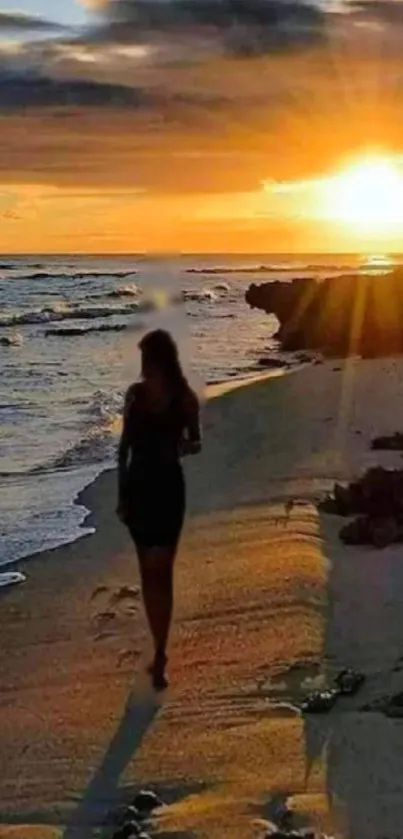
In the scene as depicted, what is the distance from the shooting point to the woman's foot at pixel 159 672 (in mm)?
7152

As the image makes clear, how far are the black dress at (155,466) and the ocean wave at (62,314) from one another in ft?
133

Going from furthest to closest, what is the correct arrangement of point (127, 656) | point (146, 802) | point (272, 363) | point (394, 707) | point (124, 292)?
point (124, 292), point (272, 363), point (127, 656), point (394, 707), point (146, 802)

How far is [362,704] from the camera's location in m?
6.60

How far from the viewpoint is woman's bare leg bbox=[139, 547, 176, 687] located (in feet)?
24.1

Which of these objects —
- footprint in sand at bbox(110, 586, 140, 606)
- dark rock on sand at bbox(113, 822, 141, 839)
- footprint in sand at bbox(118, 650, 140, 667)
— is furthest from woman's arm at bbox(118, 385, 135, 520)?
dark rock on sand at bbox(113, 822, 141, 839)

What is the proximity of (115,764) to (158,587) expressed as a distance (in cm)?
148

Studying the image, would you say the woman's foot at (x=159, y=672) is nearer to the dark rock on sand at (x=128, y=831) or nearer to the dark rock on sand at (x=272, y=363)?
the dark rock on sand at (x=128, y=831)

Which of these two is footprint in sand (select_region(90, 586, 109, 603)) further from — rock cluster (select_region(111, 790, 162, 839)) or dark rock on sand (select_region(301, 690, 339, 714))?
rock cluster (select_region(111, 790, 162, 839))

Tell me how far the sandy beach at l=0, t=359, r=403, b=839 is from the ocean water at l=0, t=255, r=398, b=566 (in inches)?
33.3

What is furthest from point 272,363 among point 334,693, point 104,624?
point 334,693

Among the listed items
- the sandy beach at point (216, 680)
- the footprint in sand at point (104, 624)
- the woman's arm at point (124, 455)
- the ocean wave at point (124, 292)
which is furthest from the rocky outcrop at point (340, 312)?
the ocean wave at point (124, 292)

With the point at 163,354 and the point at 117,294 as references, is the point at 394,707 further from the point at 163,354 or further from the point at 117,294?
the point at 117,294

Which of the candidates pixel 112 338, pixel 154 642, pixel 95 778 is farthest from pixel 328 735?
pixel 112 338

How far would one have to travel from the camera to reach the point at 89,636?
27.0 ft
